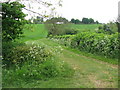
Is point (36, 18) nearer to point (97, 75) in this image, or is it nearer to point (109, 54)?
point (97, 75)

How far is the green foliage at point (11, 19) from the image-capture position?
28.8 feet

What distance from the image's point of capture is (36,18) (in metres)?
8.26

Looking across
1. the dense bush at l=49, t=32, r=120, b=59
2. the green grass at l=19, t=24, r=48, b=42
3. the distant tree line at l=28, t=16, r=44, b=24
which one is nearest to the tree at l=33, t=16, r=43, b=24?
the distant tree line at l=28, t=16, r=44, b=24

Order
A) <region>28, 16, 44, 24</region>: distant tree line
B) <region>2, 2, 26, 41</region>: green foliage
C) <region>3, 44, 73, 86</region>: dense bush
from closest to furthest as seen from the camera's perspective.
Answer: <region>3, 44, 73, 86</region>: dense bush < <region>28, 16, 44, 24</region>: distant tree line < <region>2, 2, 26, 41</region>: green foliage

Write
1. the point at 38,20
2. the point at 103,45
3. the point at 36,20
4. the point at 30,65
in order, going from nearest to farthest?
the point at 30,65 < the point at 36,20 < the point at 38,20 < the point at 103,45

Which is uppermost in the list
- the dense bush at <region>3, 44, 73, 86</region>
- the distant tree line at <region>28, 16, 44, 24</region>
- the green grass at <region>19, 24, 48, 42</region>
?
the distant tree line at <region>28, 16, 44, 24</region>

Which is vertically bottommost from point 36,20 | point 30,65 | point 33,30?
point 30,65

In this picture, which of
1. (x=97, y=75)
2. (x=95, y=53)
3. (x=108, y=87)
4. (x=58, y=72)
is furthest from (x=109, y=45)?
(x=108, y=87)

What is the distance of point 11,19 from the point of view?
902cm

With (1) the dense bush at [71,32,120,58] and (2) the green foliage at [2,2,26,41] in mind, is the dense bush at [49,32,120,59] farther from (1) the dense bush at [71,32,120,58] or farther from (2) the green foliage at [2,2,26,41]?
(2) the green foliage at [2,2,26,41]

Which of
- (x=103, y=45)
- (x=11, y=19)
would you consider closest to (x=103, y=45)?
(x=103, y=45)

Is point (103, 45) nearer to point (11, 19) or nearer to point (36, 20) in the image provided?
point (36, 20)

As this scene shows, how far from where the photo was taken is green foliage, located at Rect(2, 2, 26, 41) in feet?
28.8

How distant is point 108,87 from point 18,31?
5.89m
